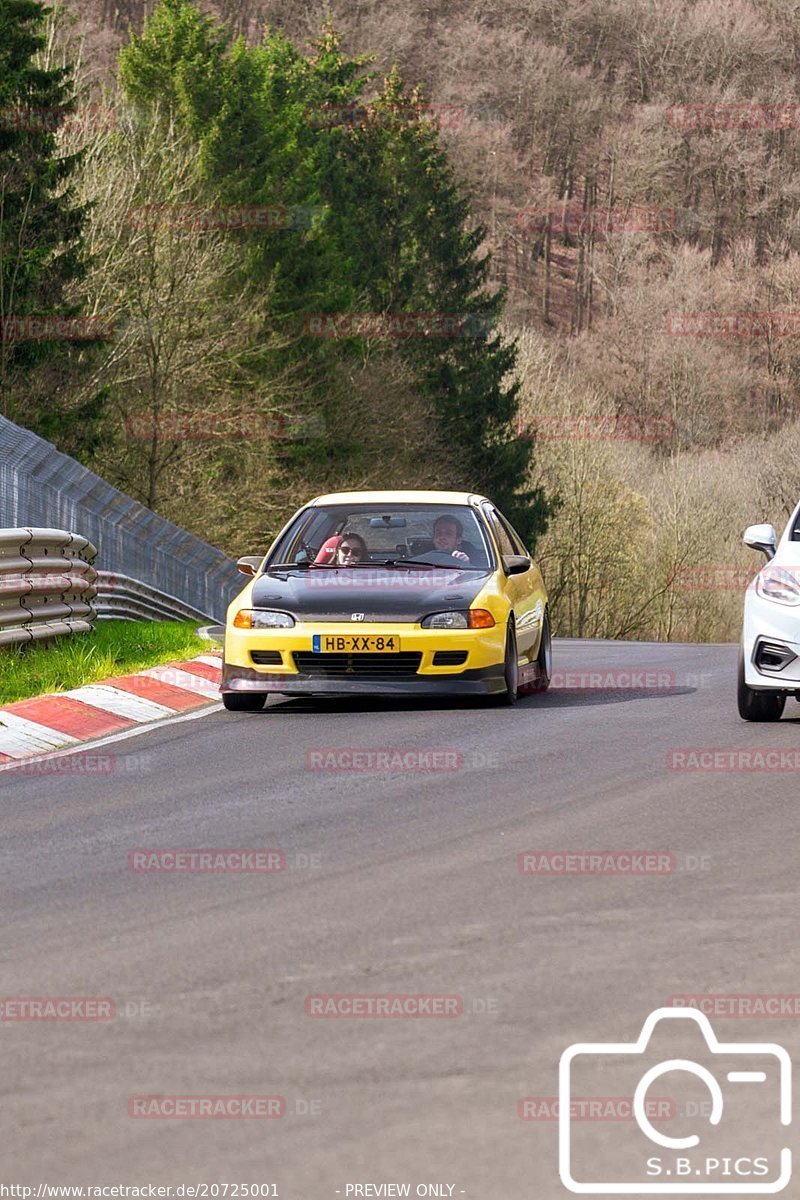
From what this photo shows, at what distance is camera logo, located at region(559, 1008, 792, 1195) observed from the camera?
431 centimetres

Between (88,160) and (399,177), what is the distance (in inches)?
1014

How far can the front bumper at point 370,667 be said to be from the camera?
45.6 ft

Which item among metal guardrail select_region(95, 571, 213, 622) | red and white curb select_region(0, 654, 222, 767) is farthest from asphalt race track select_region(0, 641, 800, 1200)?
metal guardrail select_region(95, 571, 213, 622)

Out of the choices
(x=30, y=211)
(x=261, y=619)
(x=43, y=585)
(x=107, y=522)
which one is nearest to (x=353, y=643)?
(x=261, y=619)

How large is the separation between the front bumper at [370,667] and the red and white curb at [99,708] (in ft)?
2.07

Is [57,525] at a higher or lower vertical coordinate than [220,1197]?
lower

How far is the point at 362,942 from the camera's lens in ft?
21.3

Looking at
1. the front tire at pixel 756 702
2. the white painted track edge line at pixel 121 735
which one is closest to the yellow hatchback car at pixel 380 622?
the white painted track edge line at pixel 121 735

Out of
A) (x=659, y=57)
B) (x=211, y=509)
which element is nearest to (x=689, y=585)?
(x=211, y=509)

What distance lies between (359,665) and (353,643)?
0.58 ft

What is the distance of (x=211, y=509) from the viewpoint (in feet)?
164

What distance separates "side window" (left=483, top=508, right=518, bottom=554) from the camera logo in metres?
10.2

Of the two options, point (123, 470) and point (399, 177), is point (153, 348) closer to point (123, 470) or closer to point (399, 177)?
point (123, 470)

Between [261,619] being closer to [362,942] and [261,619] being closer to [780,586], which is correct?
[780,586]
